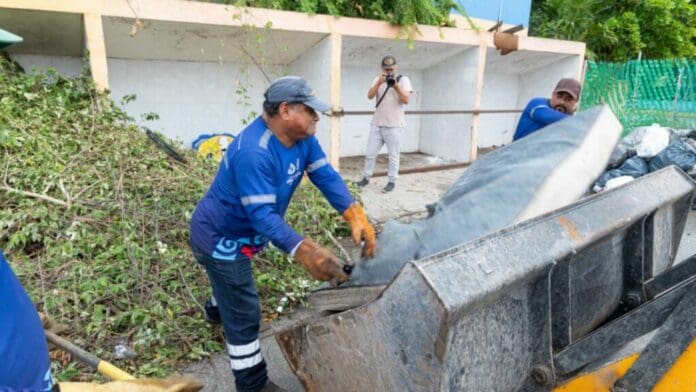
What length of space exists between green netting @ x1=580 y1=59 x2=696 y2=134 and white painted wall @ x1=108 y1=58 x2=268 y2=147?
762 centimetres

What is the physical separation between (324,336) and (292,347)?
31 cm

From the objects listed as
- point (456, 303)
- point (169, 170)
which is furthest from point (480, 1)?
point (456, 303)

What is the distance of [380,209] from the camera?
5926mm

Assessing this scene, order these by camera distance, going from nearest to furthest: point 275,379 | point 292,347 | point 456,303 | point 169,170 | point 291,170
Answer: point 456,303
point 292,347
point 291,170
point 275,379
point 169,170

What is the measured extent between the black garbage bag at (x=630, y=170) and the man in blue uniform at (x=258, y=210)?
5080mm

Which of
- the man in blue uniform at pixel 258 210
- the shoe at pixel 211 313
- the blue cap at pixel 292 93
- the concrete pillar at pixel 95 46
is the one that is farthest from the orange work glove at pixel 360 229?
the concrete pillar at pixel 95 46

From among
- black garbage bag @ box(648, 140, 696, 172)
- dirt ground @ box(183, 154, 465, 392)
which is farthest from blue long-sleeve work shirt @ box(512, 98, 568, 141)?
black garbage bag @ box(648, 140, 696, 172)

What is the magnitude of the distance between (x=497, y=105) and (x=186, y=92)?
731 centimetres

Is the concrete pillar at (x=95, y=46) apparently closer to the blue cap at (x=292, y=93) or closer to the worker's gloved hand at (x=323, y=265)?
the blue cap at (x=292, y=93)

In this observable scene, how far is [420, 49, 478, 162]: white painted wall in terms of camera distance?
8312mm

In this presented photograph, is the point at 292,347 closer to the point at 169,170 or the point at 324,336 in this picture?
the point at 324,336

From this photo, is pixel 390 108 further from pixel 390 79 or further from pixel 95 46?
pixel 95 46

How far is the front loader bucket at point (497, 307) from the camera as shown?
1299mm

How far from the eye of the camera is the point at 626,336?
152 centimetres
